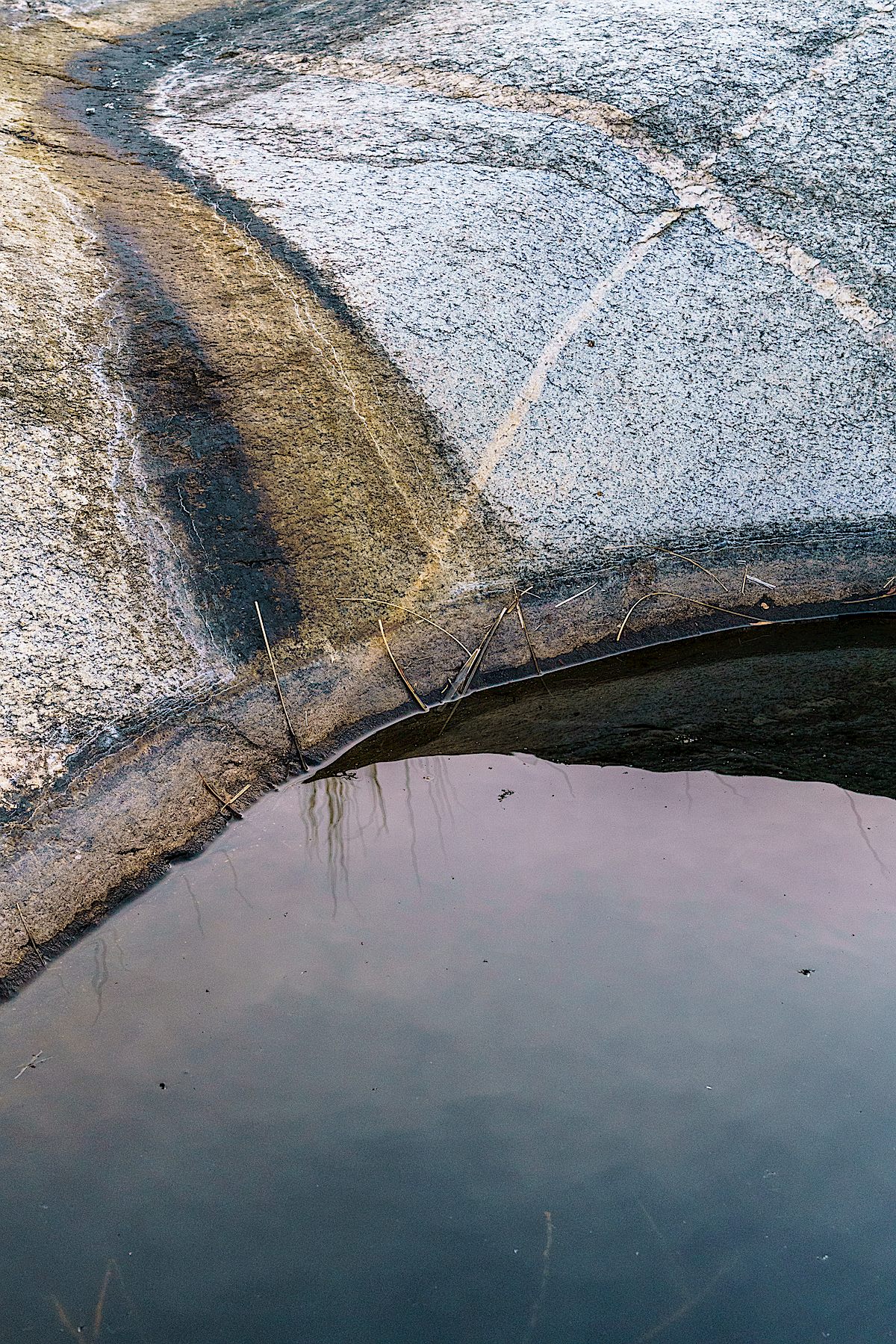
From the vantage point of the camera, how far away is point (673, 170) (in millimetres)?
4375

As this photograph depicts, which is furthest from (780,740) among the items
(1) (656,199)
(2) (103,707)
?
(1) (656,199)

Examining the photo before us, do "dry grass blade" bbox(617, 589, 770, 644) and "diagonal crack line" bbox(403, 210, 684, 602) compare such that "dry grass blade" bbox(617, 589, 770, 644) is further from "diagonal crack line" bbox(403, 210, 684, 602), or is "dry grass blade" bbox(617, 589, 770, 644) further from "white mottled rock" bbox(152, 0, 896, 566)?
"diagonal crack line" bbox(403, 210, 684, 602)

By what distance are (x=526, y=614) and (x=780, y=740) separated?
3.24 ft

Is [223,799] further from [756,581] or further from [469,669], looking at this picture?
[756,581]

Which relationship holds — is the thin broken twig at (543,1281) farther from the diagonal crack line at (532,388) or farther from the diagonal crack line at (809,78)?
the diagonal crack line at (809,78)

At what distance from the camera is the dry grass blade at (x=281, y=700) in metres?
3.14

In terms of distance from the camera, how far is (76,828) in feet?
9.02

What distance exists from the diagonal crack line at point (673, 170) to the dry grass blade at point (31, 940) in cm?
381

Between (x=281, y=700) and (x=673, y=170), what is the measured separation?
2.97 meters

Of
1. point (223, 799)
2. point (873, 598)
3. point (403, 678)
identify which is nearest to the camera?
point (223, 799)

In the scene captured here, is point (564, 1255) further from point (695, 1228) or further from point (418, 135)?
point (418, 135)

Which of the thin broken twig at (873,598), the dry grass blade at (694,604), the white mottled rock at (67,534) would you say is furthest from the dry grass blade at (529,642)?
the thin broken twig at (873,598)

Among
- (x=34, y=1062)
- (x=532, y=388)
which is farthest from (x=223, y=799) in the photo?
(x=532, y=388)

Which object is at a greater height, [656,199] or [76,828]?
[656,199]
